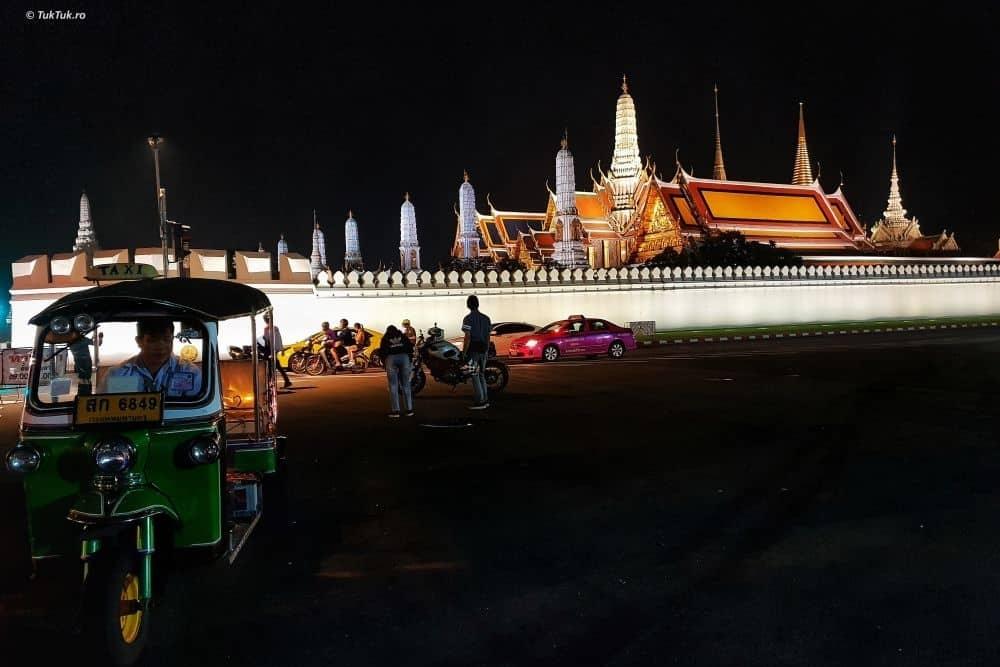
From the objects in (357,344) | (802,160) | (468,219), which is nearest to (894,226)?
(802,160)

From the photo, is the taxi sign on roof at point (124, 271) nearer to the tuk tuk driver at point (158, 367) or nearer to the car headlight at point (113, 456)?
the tuk tuk driver at point (158, 367)

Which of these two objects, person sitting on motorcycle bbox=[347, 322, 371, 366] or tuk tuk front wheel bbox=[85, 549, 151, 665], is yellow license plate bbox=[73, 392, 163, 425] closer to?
tuk tuk front wheel bbox=[85, 549, 151, 665]

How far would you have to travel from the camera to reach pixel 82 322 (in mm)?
4223

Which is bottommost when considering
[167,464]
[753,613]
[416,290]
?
[753,613]

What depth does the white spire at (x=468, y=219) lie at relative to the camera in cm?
6125

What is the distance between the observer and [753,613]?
395 centimetres

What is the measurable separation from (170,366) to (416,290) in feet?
69.3

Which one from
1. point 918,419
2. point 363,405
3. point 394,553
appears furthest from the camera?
point 363,405

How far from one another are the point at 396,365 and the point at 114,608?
7256mm

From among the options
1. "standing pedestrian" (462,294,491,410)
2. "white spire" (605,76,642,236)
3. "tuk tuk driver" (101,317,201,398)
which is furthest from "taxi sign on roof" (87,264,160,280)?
"white spire" (605,76,642,236)

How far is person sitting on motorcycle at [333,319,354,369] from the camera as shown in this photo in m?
17.8

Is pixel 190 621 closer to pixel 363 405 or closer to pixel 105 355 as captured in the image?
pixel 105 355

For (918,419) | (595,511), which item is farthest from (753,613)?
(918,419)

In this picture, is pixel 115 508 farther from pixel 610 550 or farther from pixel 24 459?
pixel 610 550
